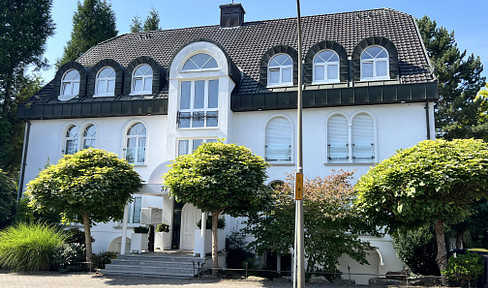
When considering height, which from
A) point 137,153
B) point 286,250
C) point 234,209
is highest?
point 137,153

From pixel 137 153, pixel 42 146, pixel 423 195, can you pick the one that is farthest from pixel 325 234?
pixel 42 146

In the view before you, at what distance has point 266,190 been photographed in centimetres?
1511

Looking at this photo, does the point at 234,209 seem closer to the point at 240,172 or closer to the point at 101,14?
the point at 240,172

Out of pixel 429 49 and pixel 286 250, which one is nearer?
pixel 286 250

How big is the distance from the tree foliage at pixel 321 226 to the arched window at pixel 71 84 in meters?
14.1

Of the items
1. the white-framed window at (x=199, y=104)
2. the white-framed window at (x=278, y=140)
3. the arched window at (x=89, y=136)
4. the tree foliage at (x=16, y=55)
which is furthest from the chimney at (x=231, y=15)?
the tree foliage at (x=16, y=55)

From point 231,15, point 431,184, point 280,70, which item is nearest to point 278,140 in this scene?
point 280,70

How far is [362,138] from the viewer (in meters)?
19.0

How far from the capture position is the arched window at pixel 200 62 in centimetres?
2056

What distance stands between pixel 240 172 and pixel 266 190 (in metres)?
1.21

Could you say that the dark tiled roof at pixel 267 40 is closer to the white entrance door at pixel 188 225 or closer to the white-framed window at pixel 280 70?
the white-framed window at pixel 280 70

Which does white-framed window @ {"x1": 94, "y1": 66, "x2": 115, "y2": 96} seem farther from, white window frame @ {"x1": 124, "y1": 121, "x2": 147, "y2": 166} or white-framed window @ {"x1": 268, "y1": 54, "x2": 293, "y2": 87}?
white-framed window @ {"x1": 268, "y1": 54, "x2": 293, "y2": 87}

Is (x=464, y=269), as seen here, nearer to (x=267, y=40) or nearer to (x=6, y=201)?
(x=267, y=40)

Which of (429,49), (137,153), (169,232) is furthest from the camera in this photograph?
(429,49)
